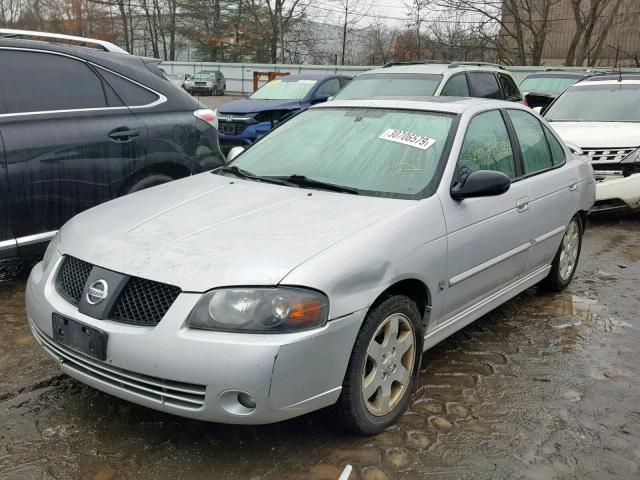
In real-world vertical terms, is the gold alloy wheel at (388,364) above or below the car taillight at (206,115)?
below

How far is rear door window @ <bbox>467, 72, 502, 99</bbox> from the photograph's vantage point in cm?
950

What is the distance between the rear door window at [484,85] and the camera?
9500 millimetres

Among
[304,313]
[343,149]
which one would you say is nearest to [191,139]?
[343,149]

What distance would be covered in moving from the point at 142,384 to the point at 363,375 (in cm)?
93

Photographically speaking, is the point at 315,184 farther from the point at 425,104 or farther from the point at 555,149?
the point at 555,149

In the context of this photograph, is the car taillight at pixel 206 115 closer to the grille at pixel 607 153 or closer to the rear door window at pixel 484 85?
the grille at pixel 607 153

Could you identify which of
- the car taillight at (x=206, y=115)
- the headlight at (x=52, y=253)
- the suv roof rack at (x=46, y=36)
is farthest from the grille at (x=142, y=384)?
the car taillight at (x=206, y=115)

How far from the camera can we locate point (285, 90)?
12305 mm

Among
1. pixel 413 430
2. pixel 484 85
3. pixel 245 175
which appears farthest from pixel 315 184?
pixel 484 85

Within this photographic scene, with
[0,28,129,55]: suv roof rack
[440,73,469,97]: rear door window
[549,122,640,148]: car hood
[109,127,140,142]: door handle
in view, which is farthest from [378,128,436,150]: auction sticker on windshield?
[440,73,469,97]: rear door window

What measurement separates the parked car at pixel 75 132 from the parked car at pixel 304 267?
3.55 ft

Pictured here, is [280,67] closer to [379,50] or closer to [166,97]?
[379,50]

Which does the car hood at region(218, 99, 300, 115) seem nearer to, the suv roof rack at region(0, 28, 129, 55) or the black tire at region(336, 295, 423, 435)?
the suv roof rack at region(0, 28, 129, 55)

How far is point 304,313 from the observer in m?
2.44
